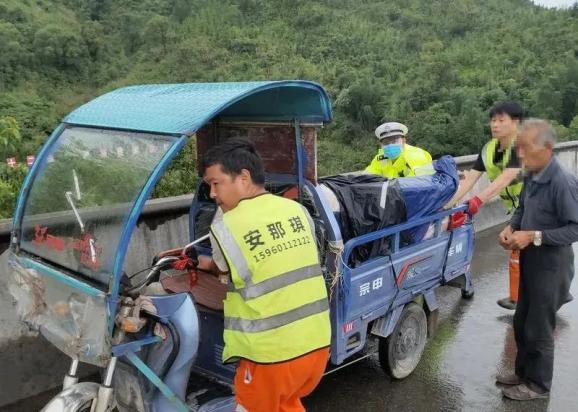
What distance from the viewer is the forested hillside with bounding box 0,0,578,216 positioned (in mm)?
35719

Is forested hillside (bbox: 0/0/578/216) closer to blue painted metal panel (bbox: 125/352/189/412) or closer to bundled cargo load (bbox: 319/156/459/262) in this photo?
bundled cargo load (bbox: 319/156/459/262)

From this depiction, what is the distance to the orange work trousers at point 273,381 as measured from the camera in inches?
93.1

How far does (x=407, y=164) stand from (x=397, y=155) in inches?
5.9

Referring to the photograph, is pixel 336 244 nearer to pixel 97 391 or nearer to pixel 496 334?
pixel 97 391

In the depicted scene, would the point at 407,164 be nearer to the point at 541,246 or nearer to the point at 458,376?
the point at 541,246

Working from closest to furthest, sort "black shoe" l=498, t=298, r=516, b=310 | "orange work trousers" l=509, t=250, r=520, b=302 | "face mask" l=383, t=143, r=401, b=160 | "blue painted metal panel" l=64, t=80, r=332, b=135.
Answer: "blue painted metal panel" l=64, t=80, r=332, b=135 < "face mask" l=383, t=143, r=401, b=160 < "orange work trousers" l=509, t=250, r=520, b=302 < "black shoe" l=498, t=298, r=516, b=310

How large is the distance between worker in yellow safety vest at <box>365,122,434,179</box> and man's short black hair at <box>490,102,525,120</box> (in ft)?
2.27

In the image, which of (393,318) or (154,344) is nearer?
(154,344)

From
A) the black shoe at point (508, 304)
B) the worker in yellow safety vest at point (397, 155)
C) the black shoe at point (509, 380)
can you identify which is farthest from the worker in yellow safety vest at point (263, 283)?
the black shoe at point (508, 304)

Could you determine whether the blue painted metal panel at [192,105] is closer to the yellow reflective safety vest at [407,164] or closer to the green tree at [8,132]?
the yellow reflective safety vest at [407,164]

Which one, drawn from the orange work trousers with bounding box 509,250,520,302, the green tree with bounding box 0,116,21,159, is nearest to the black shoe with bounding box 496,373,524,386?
the orange work trousers with bounding box 509,250,520,302

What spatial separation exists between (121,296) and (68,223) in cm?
52

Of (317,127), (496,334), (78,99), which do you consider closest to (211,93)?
(317,127)

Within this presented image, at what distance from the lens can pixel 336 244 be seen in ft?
10.8
